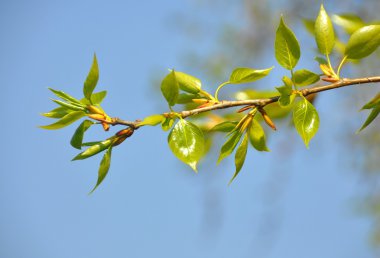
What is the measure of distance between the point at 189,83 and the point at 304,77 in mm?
209

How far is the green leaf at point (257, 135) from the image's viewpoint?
817 millimetres

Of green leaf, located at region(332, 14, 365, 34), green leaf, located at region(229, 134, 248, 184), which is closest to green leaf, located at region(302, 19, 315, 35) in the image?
green leaf, located at region(332, 14, 365, 34)

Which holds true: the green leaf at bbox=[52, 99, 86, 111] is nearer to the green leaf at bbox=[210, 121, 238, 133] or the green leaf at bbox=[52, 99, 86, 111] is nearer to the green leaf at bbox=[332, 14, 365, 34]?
the green leaf at bbox=[210, 121, 238, 133]

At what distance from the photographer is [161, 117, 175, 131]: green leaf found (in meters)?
0.77

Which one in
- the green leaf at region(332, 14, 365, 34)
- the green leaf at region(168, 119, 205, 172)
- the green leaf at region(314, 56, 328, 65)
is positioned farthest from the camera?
the green leaf at region(332, 14, 365, 34)

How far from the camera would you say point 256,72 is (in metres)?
0.79

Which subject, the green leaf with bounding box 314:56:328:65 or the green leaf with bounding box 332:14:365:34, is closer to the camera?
the green leaf with bounding box 314:56:328:65

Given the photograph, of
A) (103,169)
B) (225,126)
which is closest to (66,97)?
(103,169)

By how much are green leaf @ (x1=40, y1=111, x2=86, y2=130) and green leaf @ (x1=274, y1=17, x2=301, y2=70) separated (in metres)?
0.37

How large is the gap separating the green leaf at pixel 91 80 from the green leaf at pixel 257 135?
0.30m

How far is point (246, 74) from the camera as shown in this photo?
80 cm

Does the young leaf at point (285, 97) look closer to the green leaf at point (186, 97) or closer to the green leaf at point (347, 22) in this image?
the green leaf at point (186, 97)

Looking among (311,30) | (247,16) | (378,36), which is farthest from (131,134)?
(247,16)

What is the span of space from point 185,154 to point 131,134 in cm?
11
